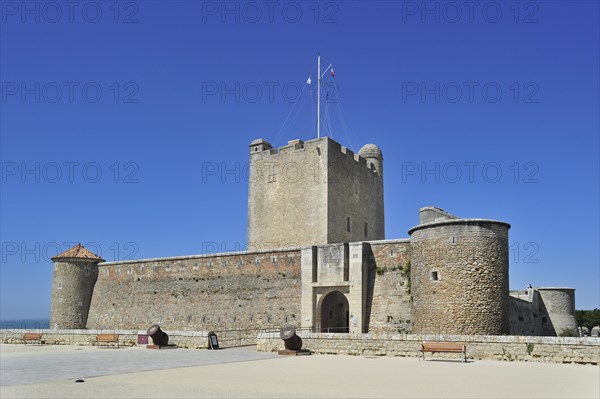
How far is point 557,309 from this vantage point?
1224 inches

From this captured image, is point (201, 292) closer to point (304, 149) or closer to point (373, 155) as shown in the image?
point (304, 149)

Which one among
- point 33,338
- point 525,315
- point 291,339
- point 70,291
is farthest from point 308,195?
point 70,291

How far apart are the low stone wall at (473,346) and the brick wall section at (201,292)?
616cm

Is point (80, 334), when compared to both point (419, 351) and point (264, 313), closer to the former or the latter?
point (264, 313)

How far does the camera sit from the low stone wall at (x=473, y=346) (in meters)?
15.5

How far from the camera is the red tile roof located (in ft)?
114

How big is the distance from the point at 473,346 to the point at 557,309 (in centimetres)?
1663

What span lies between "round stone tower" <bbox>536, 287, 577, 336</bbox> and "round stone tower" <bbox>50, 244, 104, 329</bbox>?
25.5m

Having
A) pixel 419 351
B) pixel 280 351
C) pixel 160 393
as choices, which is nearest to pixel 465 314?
pixel 419 351

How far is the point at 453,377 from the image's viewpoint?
1278 centimetres

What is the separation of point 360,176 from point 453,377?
2160cm

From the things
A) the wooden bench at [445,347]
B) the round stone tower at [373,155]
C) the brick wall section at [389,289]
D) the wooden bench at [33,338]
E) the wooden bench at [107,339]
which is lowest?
the wooden bench at [33,338]

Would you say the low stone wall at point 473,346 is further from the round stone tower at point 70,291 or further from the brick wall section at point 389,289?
the round stone tower at point 70,291

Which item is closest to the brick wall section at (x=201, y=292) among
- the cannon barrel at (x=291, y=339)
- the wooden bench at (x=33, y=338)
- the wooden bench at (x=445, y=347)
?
the wooden bench at (x=33, y=338)
